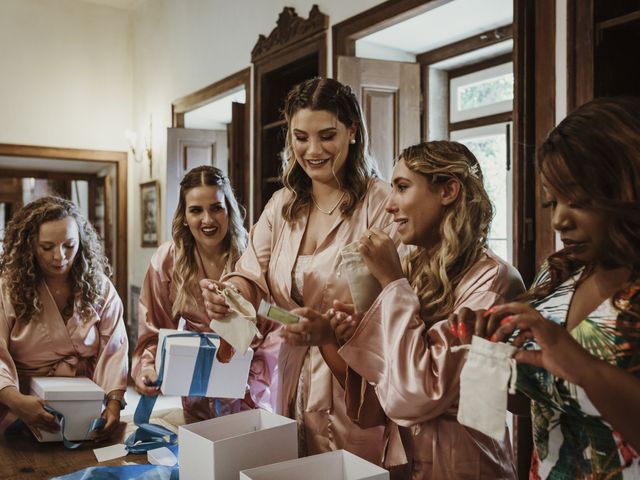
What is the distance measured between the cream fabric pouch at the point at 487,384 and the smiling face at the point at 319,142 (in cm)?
95

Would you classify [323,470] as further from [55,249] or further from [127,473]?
[55,249]

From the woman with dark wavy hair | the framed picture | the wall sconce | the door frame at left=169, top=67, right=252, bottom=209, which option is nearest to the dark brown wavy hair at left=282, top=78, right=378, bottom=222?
the woman with dark wavy hair

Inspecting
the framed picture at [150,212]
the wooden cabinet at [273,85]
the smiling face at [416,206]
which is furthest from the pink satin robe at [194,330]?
the framed picture at [150,212]

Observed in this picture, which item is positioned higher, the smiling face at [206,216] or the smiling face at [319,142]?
the smiling face at [319,142]

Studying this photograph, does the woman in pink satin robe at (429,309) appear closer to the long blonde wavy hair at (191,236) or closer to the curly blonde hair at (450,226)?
the curly blonde hair at (450,226)

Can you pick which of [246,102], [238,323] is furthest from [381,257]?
[246,102]

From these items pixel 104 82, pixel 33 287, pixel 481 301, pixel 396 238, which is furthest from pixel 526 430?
pixel 104 82

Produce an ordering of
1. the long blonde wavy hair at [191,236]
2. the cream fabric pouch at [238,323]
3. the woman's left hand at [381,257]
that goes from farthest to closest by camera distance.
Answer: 1. the long blonde wavy hair at [191,236]
2. the cream fabric pouch at [238,323]
3. the woman's left hand at [381,257]

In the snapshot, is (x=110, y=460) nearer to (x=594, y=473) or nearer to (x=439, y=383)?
(x=439, y=383)

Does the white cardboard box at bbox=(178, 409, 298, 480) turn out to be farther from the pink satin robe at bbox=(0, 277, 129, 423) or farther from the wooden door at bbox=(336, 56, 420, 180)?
the wooden door at bbox=(336, 56, 420, 180)

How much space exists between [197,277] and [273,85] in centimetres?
251

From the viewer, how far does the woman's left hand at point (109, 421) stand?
1783 mm

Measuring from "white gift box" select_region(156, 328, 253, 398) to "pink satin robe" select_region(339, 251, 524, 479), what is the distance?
0.52 meters

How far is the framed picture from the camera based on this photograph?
617 cm
